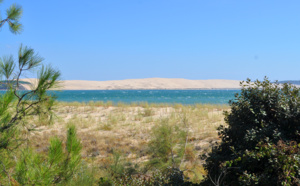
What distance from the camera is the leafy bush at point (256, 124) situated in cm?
334

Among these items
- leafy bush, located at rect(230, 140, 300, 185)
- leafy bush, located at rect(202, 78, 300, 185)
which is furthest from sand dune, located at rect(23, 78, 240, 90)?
leafy bush, located at rect(230, 140, 300, 185)

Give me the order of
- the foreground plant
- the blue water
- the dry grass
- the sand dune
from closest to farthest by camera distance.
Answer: the foreground plant < the dry grass < the blue water < the sand dune

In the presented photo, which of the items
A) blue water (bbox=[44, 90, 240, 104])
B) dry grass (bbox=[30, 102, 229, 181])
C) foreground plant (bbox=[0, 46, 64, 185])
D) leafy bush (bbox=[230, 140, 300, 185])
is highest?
foreground plant (bbox=[0, 46, 64, 185])

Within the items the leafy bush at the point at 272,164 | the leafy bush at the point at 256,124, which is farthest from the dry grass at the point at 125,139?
the leafy bush at the point at 272,164

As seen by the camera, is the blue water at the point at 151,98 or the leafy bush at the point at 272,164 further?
the blue water at the point at 151,98

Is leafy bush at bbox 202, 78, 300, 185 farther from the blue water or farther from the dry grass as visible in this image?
the blue water

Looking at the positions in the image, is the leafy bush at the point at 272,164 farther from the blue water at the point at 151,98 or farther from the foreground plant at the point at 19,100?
the blue water at the point at 151,98

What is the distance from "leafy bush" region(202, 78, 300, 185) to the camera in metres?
3.34

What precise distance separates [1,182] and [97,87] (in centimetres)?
11029

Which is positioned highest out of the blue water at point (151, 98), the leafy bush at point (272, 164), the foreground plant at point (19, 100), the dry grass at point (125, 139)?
the foreground plant at point (19, 100)

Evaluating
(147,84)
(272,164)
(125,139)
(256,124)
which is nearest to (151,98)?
(125,139)

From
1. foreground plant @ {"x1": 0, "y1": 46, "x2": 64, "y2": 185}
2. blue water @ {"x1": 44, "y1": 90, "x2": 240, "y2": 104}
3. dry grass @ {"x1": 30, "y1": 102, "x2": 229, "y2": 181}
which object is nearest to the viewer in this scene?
foreground plant @ {"x1": 0, "y1": 46, "x2": 64, "y2": 185}

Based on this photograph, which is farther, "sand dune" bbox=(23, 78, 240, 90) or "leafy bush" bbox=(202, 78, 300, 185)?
"sand dune" bbox=(23, 78, 240, 90)

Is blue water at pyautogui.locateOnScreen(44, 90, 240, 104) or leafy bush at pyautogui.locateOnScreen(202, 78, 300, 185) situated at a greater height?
leafy bush at pyautogui.locateOnScreen(202, 78, 300, 185)
